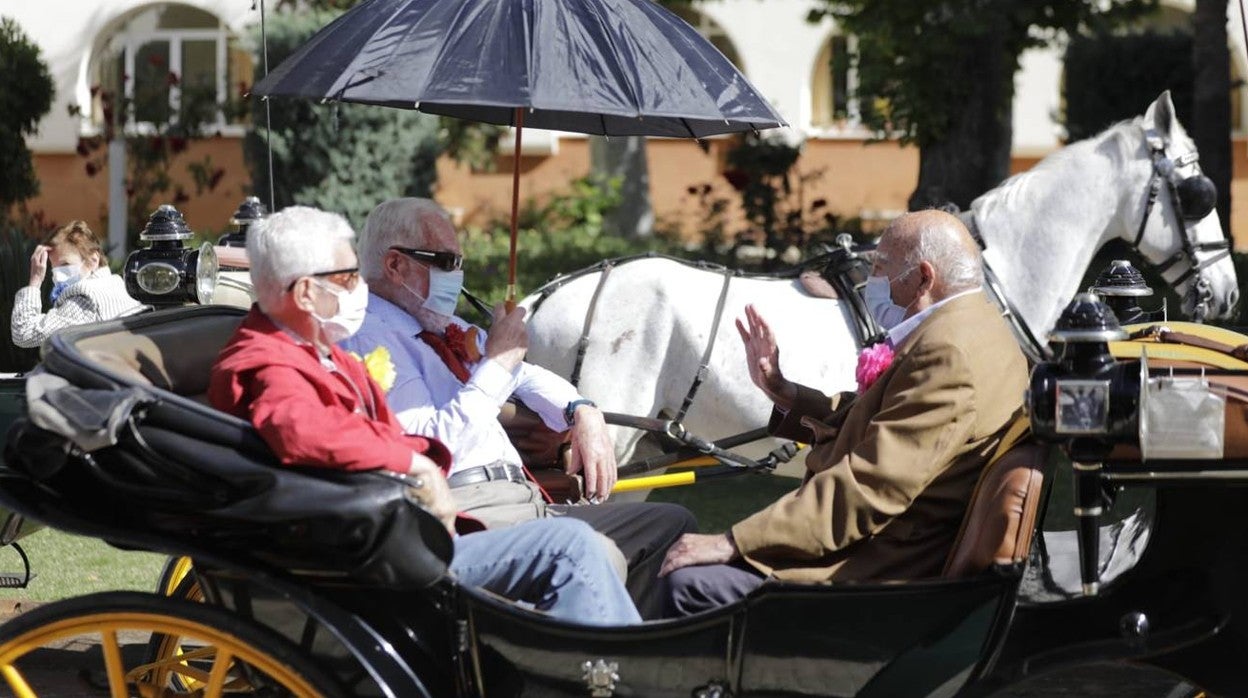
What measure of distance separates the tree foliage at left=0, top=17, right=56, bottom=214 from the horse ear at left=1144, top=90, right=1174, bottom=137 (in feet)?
27.8

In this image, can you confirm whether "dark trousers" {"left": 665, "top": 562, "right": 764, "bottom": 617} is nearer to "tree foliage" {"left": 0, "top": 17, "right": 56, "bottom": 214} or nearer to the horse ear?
the horse ear

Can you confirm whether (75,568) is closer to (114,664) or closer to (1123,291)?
(114,664)

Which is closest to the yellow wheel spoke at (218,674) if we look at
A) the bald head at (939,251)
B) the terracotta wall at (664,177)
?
the bald head at (939,251)

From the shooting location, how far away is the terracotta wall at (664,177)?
63.2 feet

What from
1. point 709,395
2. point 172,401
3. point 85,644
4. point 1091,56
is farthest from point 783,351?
point 1091,56

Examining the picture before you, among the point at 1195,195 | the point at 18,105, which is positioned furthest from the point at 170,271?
the point at 18,105

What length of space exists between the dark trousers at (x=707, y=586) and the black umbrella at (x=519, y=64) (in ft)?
3.47

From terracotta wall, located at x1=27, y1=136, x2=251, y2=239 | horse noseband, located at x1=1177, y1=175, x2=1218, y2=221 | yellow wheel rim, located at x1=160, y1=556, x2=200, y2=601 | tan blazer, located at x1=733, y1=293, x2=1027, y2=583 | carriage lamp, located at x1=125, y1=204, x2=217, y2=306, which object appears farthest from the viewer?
terracotta wall, located at x1=27, y1=136, x2=251, y2=239

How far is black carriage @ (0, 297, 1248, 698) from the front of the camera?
3217mm

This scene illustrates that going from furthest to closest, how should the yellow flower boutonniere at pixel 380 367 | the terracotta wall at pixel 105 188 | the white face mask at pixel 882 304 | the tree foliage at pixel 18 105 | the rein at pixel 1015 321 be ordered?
1. the terracotta wall at pixel 105 188
2. the tree foliage at pixel 18 105
3. the rein at pixel 1015 321
4. the white face mask at pixel 882 304
5. the yellow flower boutonniere at pixel 380 367

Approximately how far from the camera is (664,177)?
2064 cm

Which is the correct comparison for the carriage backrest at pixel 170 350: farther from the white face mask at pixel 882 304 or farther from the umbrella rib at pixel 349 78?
the white face mask at pixel 882 304

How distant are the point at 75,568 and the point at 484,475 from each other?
3174mm

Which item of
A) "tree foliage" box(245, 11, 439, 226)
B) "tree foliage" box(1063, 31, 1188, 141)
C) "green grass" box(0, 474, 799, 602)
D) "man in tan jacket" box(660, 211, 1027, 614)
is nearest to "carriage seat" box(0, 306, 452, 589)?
"man in tan jacket" box(660, 211, 1027, 614)
